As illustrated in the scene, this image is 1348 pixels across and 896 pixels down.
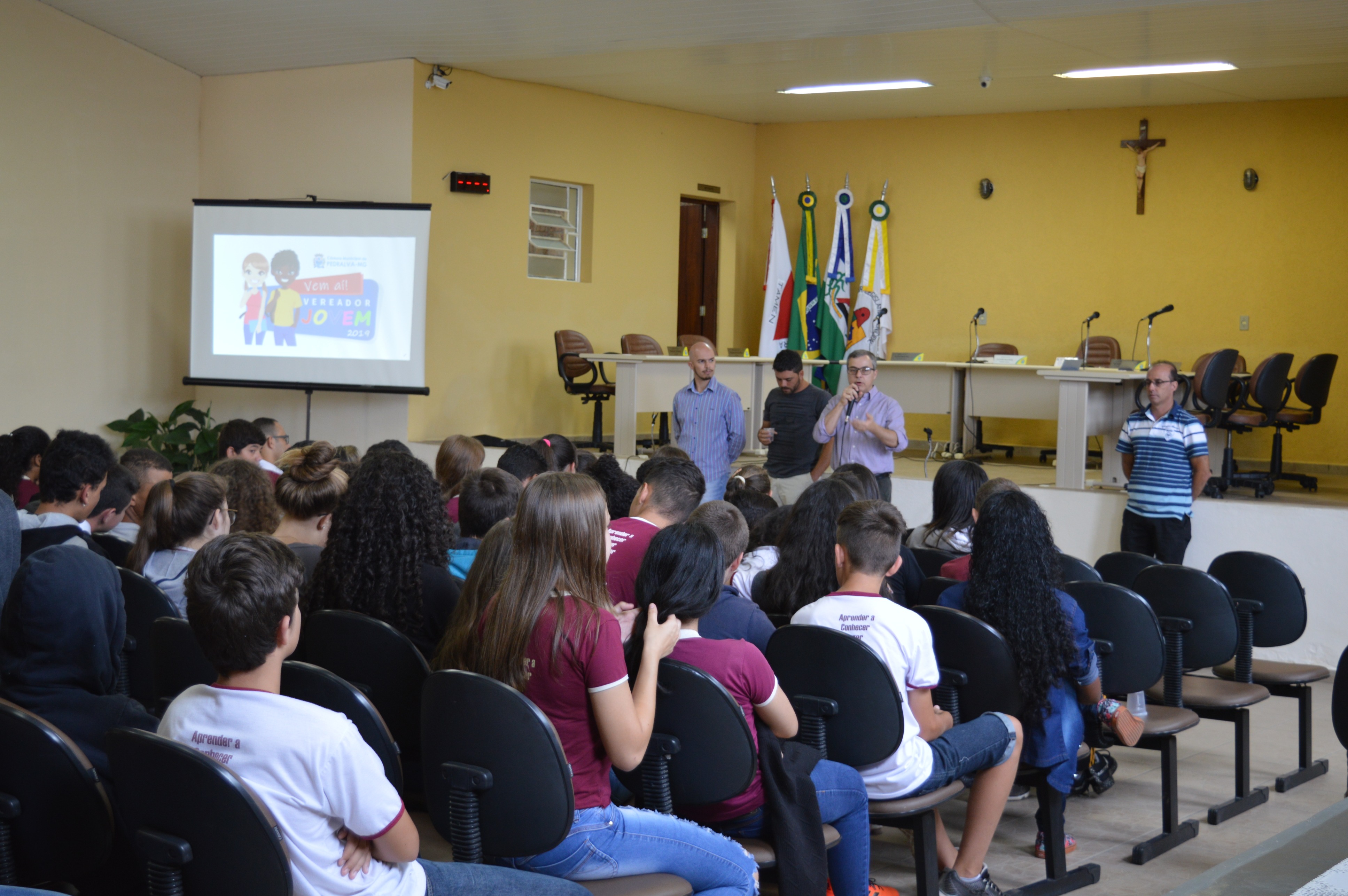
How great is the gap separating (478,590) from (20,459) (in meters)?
3.14

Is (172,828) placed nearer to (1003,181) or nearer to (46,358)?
(46,358)

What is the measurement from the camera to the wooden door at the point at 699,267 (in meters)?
11.5

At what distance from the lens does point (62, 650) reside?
2.26 m

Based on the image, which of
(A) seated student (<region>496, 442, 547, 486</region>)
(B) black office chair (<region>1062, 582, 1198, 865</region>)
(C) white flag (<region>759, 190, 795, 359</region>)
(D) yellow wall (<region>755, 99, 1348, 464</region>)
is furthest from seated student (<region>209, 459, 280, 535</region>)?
(D) yellow wall (<region>755, 99, 1348, 464</region>)

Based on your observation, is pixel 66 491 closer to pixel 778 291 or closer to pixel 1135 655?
pixel 1135 655

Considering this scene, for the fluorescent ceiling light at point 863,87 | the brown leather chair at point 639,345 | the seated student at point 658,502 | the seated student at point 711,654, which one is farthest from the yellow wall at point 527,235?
the seated student at point 711,654

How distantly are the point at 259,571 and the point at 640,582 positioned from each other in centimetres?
82

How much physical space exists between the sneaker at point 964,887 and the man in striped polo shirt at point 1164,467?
131 inches

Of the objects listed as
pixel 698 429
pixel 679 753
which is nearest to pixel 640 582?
pixel 679 753

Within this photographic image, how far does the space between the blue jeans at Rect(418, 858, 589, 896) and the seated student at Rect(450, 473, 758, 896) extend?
12 cm

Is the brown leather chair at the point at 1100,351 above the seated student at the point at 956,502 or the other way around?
above

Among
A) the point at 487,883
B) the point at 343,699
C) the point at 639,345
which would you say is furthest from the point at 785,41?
the point at 487,883

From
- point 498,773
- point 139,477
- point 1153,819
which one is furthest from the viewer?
point 139,477

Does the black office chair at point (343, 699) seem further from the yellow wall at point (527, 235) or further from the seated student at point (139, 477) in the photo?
the yellow wall at point (527, 235)
